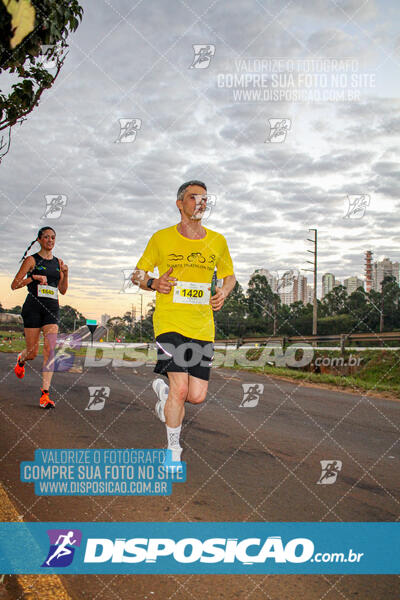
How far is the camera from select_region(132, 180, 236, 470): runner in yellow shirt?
3576 mm

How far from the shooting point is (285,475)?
4574mm

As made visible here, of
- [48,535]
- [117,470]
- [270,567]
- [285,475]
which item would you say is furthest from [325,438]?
[48,535]

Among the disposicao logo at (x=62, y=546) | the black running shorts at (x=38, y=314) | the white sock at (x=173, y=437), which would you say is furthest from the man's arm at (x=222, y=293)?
the black running shorts at (x=38, y=314)

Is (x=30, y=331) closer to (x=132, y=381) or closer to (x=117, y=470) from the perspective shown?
(x=117, y=470)

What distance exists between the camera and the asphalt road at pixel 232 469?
2.69 meters

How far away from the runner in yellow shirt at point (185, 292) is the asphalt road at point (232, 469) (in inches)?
26.7

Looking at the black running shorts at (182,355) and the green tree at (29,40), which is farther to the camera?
the black running shorts at (182,355)

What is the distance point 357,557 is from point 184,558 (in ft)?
3.36

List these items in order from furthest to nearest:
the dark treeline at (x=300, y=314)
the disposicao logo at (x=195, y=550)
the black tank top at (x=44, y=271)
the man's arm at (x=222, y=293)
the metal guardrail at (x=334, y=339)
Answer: the dark treeline at (x=300, y=314) < the metal guardrail at (x=334, y=339) < the black tank top at (x=44, y=271) < the man's arm at (x=222, y=293) < the disposicao logo at (x=195, y=550)

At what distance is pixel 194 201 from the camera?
3568 mm

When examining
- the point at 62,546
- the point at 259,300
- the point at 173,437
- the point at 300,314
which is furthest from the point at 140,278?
the point at 300,314

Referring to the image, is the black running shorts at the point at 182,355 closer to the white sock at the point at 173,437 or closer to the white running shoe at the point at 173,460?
the white sock at the point at 173,437

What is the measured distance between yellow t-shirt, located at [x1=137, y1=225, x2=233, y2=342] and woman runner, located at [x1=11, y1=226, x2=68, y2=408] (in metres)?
2.17

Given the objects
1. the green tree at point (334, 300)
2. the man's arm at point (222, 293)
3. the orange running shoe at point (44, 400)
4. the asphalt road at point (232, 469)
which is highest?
the green tree at point (334, 300)
